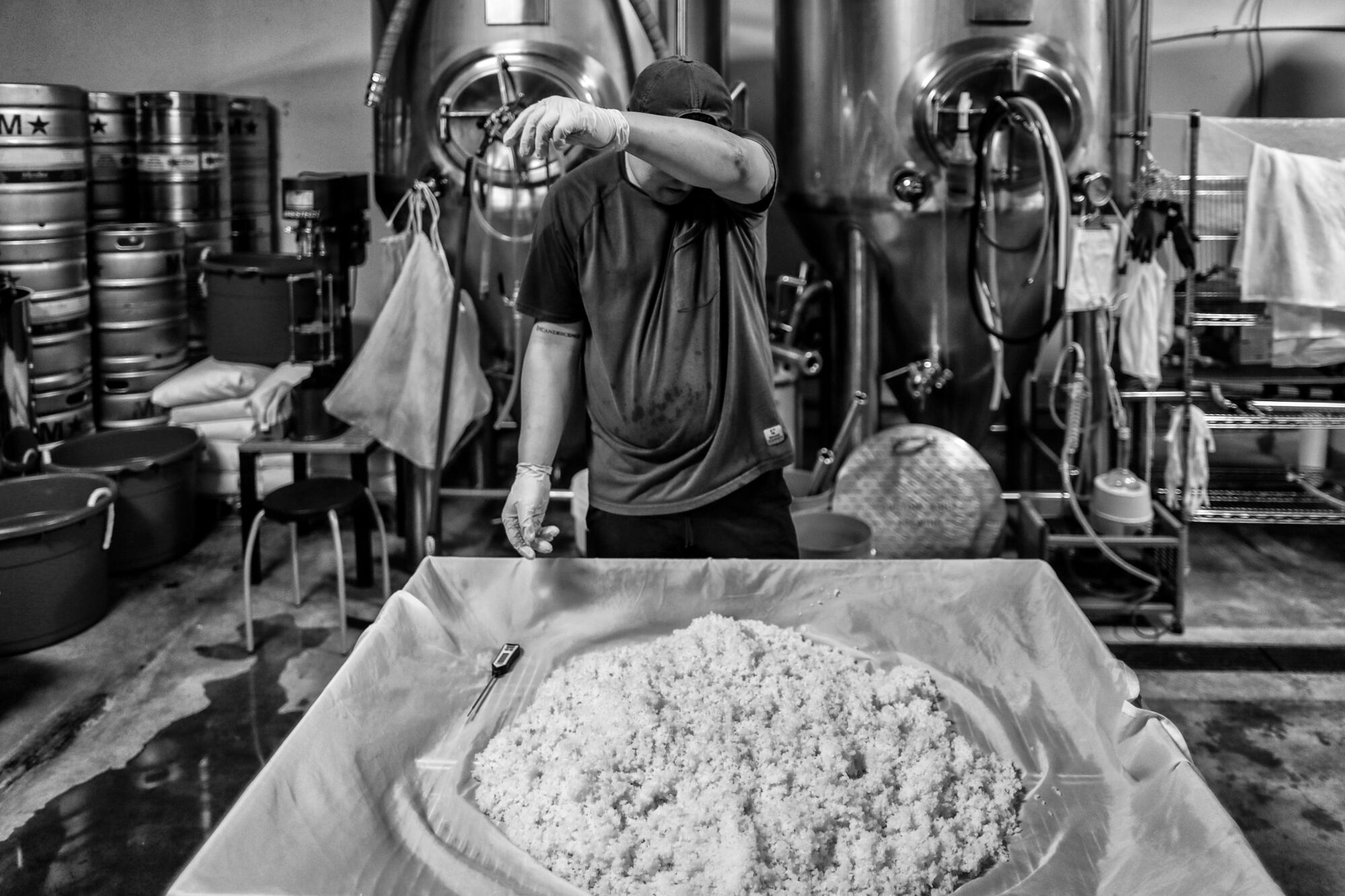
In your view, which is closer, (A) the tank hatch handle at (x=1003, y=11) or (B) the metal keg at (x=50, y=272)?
(A) the tank hatch handle at (x=1003, y=11)

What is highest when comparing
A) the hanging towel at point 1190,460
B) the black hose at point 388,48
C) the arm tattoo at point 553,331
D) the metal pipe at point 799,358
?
the black hose at point 388,48

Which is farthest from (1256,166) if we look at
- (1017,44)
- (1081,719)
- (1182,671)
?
(1081,719)

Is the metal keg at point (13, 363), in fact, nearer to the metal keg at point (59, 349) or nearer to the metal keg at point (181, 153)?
the metal keg at point (59, 349)

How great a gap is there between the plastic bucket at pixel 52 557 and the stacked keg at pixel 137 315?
2.40 feet

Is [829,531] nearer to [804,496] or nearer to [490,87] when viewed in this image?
[804,496]

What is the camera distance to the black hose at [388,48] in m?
3.57

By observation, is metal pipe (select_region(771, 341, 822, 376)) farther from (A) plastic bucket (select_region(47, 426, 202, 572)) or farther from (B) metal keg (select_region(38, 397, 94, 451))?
(B) metal keg (select_region(38, 397, 94, 451))

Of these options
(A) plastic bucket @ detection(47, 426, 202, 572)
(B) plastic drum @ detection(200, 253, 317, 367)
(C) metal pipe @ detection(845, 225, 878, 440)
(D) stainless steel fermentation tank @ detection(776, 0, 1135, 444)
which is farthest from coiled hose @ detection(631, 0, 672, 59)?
(A) plastic bucket @ detection(47, 426, 202, 572)

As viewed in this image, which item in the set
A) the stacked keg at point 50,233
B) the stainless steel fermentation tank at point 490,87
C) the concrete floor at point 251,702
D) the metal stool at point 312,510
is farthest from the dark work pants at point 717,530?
the stacked keg at point 50,233

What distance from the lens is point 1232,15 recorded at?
4.53 meters

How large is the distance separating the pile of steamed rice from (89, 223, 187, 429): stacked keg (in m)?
3.15

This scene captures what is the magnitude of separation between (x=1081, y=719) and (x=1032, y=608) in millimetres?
293

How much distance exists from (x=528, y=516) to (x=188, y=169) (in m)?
2.97

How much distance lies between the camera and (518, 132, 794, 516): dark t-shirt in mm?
2078
